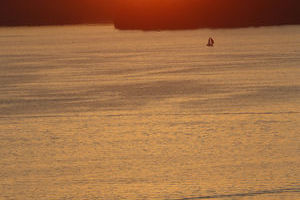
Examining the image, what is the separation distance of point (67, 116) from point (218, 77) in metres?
6.44

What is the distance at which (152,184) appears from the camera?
6246 mm

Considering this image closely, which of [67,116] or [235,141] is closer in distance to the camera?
[235,141]

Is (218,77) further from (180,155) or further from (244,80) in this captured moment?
(180,155)

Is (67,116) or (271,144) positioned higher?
(67,116)

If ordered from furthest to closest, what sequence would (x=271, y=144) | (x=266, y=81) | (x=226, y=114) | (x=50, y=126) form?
(x=266, y=81) → (x=226, y=114) → (x=50, y=126) → (x=271, y=144)

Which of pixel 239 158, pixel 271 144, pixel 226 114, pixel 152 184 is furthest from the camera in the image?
pixel 226 114

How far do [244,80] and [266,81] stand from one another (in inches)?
21.2

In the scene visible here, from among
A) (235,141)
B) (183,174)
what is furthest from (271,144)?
(183,174)

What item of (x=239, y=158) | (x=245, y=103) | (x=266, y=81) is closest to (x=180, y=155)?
(x=239, y=158)

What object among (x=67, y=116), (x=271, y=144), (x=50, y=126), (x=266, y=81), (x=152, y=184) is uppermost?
(x=266, y=81)

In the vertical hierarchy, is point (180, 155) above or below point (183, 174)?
above

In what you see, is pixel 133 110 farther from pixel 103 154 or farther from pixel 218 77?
pixel 218 77

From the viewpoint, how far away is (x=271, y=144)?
791 centimetres

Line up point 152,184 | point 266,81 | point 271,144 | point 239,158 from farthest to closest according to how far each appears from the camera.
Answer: point 266,81
point 271,144
point 239,158
point 152,184
